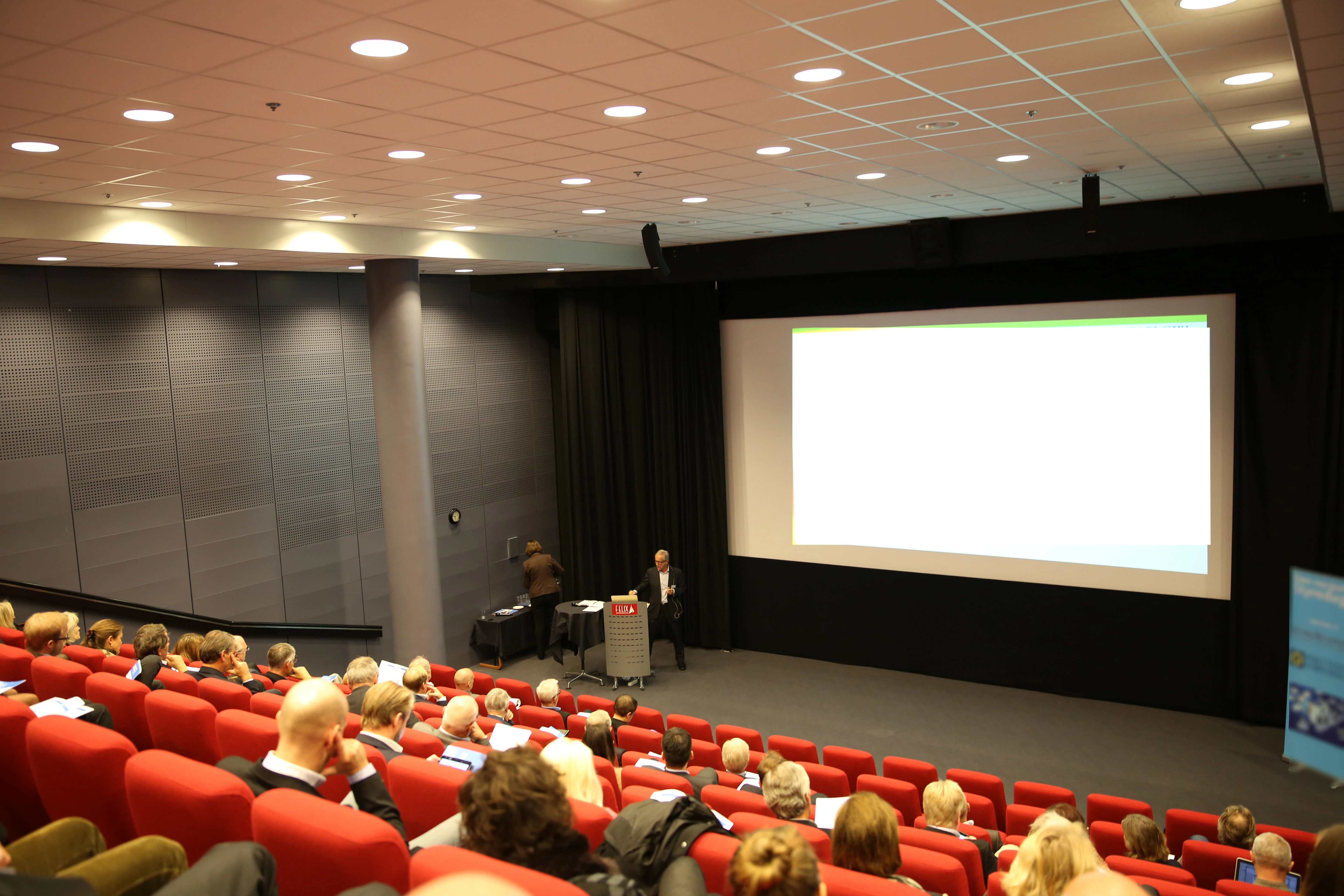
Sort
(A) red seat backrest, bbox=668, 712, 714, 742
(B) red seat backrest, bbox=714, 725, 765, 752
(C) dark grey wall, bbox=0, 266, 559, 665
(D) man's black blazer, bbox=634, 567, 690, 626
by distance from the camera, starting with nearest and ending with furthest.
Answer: (B) red seat backrest, bbox=714, 725, 765, 752
(A) red seat backrest, bbox=668, 712, 714, 742
(C) dark grey wall, bbox=0, 266, 559, 665
(D) man's black blazer, bbox=634, 567, 690, 626

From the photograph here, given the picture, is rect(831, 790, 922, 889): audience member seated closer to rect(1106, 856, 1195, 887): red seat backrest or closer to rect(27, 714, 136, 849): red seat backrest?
rect(1106, 856, 1195, 887): red seat backrest

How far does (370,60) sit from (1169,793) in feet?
25.5

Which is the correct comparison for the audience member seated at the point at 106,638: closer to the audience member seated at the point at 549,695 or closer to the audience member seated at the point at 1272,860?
the audience member seated at the point at 549,695

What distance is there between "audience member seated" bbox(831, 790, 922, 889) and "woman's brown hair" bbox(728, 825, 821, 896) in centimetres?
90

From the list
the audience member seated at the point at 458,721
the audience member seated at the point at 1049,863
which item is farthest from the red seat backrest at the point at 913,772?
the audience member seated at the point at 1049,863

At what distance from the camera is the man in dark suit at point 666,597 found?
1075 cm

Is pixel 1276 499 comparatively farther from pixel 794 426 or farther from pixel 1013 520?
→ pixel 794 426

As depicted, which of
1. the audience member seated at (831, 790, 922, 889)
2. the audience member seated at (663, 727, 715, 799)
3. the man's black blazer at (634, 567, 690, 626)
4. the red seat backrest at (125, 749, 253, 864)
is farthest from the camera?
the man's black blazer at (634, 567, 690, 626)

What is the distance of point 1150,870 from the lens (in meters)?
4.29

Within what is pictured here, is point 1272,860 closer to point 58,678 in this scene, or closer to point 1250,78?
point 1250,78

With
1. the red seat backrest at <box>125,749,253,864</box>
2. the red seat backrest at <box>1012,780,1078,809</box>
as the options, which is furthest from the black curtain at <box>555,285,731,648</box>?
the red seat backrest at <box>125,749,253,864</box>

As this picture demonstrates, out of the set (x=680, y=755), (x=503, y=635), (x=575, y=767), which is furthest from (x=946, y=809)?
(x=503, y=635)

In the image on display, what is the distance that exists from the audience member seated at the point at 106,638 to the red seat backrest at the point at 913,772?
17.4 feet

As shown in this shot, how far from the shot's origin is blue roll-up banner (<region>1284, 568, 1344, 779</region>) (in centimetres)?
709
